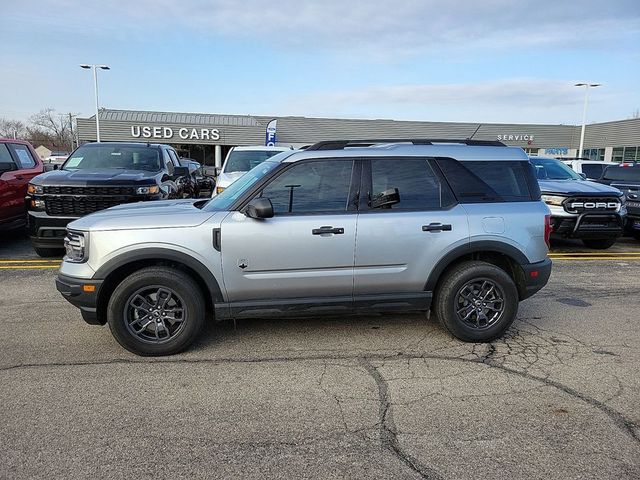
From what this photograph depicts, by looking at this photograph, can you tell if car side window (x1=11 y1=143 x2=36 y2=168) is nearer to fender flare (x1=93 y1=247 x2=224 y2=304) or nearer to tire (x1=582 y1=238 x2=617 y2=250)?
fender flare (x1=93 y1=247 x2=224 y2=304)

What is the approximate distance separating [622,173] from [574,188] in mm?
3850

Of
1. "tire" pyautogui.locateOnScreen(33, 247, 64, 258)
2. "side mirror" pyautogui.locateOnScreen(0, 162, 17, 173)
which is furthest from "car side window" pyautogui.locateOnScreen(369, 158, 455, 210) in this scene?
"side mirror" pyautogui.locateOnScreen(0, 162, 17, 173)

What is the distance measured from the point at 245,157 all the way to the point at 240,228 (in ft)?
26.0

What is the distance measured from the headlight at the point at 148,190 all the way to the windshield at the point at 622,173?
34.8 ft

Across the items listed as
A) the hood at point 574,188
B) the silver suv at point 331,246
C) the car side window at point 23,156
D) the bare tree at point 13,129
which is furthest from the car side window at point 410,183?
the bare tree at point 13,129

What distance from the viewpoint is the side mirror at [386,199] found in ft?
14.8

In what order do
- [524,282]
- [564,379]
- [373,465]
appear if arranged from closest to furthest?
[373,465] → [564,379] → [524,282]

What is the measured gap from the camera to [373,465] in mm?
2824

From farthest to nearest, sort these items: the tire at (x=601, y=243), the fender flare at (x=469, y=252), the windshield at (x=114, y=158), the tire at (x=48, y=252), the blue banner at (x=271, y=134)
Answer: the blue banner at (x=271, y=134)
the tire at (x=601, y=243)
the windshield at (x=114, y=158)
the tire at (x=48, y=252)
the fender flare at (x=469, y=252)

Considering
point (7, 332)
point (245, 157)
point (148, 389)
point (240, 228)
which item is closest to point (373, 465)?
point (148, 389)

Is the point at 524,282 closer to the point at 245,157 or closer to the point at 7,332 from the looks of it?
the point at 7,332

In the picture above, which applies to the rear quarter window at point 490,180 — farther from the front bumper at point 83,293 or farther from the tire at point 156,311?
the front bumper at point 83,293

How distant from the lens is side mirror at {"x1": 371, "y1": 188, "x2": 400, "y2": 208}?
4.52 m

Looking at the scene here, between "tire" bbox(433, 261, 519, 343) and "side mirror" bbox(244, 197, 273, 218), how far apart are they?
5.83 ft
